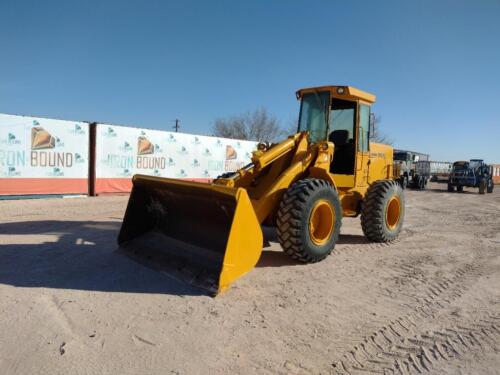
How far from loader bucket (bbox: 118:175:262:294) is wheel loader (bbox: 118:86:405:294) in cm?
1

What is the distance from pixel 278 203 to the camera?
5.39 meters

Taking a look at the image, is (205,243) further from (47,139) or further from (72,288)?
(47,139)

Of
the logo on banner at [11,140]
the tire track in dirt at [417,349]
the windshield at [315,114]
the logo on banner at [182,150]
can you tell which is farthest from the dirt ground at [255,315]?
the logo on banner at [182,150]

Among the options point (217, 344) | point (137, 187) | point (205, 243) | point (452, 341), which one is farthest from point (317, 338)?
point (137, 187)

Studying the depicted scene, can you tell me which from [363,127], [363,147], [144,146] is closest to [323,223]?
[363,147]

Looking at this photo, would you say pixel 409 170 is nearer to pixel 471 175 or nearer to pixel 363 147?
pixel 471 175

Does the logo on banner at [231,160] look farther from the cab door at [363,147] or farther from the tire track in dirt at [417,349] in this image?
the tire track in dirt at [417,349]

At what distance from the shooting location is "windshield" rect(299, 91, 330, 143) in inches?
261

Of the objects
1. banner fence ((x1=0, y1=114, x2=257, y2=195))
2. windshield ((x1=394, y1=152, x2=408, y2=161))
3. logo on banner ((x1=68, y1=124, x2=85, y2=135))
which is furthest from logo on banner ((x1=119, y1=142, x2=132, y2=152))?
windshield ((x1=394, y1=152, x2=408, y2=161))

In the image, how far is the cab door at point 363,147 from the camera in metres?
6.84

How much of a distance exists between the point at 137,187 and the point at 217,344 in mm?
3059

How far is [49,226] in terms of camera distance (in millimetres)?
7680

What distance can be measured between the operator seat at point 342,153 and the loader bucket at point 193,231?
Answer: 288 cm

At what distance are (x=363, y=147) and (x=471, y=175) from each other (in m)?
22.2
